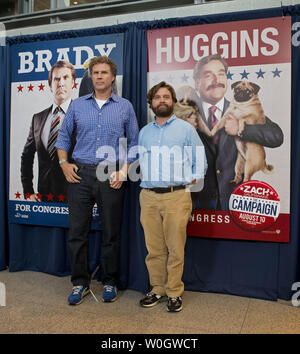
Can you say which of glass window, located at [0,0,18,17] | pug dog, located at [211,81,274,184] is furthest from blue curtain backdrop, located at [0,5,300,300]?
glass window, located at [0,0,18,17]

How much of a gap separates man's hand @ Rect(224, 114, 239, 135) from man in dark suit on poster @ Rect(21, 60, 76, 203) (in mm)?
1433

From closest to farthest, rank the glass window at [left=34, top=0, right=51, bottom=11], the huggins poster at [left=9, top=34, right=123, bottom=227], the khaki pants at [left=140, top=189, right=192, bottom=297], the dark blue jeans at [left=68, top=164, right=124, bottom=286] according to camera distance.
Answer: the khaki pants at [left=140, top=189, right=192, bottom=297], the dark blue jeans at [left=68, top=164, right=124, bottom=286], the huggins poster at [left=9, top=34, right=123, bottom=227], the glass window at [left=34, top=0, right=51, bottom=11]

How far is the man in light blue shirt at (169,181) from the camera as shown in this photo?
249cm

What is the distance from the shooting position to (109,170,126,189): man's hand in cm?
257

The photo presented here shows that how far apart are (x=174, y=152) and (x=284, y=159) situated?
0.87 metres

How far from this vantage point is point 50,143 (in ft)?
10.7

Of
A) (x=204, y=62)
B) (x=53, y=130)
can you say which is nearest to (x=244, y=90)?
(x=204, y=62)

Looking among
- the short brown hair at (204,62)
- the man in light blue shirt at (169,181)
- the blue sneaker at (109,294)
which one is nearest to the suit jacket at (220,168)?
the short brown hair at (204,62)

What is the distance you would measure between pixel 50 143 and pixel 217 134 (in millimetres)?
1541

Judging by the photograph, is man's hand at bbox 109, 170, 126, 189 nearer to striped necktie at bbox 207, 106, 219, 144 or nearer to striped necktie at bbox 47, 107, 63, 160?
striped necktie at bbox 207, 106, 219, 144

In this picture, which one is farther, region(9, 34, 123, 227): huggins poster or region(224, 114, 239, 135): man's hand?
region(9, 34, 123, 227): huggins poster

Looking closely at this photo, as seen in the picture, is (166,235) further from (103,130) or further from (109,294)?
(103,130)

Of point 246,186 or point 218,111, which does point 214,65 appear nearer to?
point 218,111
